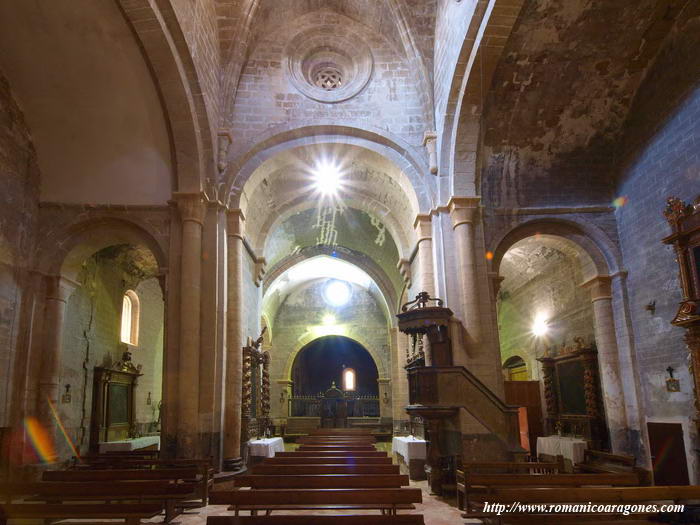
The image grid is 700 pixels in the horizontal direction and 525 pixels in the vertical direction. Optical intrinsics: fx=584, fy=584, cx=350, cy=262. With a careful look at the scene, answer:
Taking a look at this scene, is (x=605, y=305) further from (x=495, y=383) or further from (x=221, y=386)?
(x=221, y=386)

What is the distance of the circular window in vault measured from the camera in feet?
47.9

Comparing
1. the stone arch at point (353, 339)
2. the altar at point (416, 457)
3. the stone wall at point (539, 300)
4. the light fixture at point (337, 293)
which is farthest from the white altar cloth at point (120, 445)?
the light fixture at point (337, 293)

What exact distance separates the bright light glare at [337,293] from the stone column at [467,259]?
53.3ft

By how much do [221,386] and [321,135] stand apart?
638 cm

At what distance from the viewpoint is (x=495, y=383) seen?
39.4 ft

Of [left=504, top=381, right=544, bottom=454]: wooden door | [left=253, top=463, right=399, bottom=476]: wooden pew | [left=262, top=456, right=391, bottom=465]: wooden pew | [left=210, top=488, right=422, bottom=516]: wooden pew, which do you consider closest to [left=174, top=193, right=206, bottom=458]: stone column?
[left=262, top=456, right=391, bottom=465]: wooden pew

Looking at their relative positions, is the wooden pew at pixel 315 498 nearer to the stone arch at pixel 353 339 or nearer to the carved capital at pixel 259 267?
the carved capital at pixel 259 267

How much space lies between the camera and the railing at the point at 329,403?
2811cm

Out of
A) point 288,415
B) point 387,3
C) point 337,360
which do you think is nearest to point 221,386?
point 387,3

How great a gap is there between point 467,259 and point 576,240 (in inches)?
111

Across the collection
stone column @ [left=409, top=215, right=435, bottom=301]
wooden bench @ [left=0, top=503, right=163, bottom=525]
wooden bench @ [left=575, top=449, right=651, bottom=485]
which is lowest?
wooden bench @ [left=575, top=449, right=651, bottom=485]

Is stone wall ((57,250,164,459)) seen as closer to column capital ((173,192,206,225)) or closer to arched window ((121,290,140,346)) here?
arched window ((121,290,140,346))

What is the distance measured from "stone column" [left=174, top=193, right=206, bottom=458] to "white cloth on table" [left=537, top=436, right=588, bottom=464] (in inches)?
317

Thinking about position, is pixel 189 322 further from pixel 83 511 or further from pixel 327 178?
pixel 83 511
